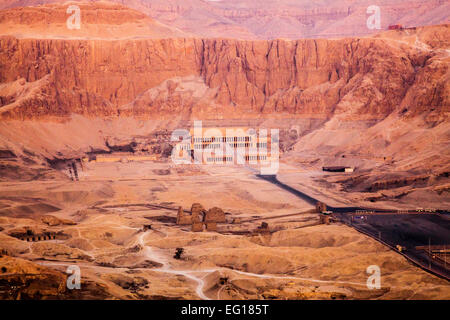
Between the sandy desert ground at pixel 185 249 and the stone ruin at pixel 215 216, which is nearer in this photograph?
the sandy desert ground at pixel 185 249

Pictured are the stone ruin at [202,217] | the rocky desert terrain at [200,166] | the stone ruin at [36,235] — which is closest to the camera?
the rocky desert terrain at [200,166]

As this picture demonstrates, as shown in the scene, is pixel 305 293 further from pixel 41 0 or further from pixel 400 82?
pixel 41 0

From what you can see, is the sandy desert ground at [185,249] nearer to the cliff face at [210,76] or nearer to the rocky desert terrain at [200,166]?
the rocky desert terrain at [200,166]

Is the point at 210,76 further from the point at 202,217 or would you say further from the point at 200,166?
the point at 202,217

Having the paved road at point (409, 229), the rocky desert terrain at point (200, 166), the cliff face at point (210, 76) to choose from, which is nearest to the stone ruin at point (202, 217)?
the rocky desert terrain at point (200, 166)

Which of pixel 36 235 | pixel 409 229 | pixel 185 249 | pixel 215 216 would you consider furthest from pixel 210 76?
pixel 185 249

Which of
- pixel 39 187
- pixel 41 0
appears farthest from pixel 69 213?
pixel 41 0
